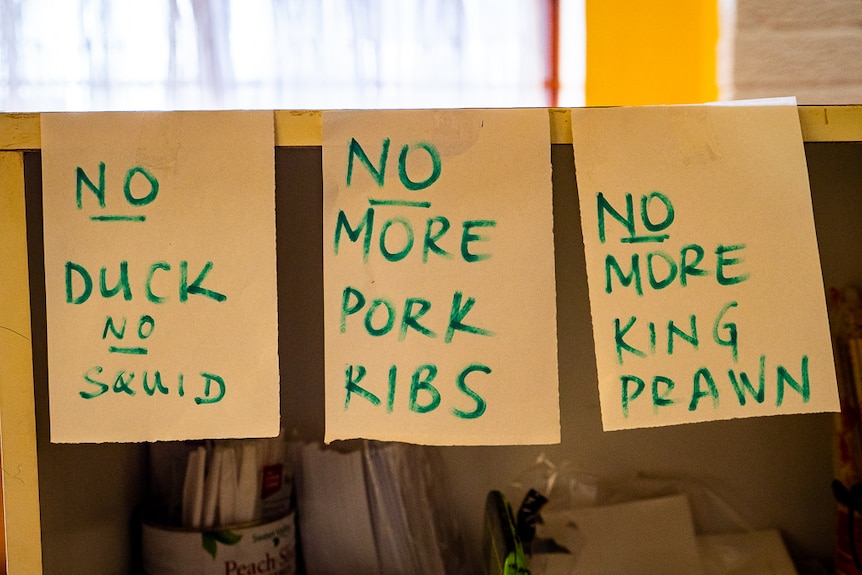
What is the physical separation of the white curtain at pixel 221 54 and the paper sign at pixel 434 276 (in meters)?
1.19

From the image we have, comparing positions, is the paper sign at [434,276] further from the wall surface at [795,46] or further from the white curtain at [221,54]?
the white curtain at [221,54]

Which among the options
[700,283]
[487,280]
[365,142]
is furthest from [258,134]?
[700,283]

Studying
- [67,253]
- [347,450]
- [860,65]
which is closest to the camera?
[67,253]

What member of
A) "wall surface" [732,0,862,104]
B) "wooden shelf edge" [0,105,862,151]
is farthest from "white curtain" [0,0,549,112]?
"wooden shelf edge" [0,105,862,151]

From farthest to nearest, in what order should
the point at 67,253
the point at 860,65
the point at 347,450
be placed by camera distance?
the point at 347,450, the point at 860,65, the point at 67,253

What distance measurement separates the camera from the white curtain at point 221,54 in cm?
165

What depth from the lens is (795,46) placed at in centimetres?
65

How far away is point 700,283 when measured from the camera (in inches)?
19.7

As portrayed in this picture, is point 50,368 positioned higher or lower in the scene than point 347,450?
higher

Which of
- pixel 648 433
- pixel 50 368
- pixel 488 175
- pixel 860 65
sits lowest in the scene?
pixel 648 433

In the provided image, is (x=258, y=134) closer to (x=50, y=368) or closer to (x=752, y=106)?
Result: (x=50, y=368)

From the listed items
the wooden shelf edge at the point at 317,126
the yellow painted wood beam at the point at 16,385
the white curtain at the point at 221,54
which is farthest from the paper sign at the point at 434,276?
the white curtain at the point at 221,54

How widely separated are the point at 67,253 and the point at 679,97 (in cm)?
69

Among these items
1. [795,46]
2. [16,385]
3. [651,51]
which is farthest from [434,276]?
[651,51]
